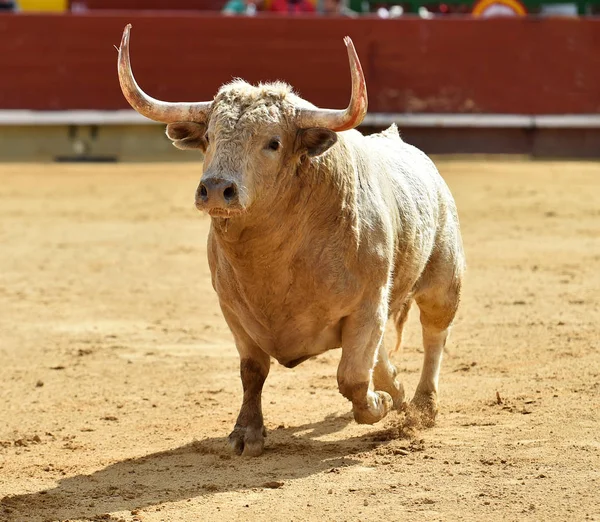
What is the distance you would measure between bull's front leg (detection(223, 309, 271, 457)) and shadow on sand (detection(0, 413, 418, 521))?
5 cm

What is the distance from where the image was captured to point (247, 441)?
4.22 metres

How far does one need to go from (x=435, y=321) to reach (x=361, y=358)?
0.94 m

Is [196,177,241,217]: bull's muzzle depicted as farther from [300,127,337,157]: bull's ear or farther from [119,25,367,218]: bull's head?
[300,127,337,157]: bull's ear

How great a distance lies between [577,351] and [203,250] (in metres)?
3.83

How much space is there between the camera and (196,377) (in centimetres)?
555

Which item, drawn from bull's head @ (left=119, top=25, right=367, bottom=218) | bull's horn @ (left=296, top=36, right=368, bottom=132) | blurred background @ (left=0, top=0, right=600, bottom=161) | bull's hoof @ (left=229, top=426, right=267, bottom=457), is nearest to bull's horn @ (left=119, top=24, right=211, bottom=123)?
bull's head @ (left=119, top=25, right=367, bottom=218)

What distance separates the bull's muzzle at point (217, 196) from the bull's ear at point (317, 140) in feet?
1.42

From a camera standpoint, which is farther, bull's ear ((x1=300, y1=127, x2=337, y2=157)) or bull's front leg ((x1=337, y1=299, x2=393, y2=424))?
bull's front leg ((x1=337, y1=299, x2=393, y2=424))

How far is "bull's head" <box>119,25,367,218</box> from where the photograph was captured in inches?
147

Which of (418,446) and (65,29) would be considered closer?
(418,446)

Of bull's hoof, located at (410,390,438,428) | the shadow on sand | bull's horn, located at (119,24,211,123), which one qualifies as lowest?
the shadow on sand

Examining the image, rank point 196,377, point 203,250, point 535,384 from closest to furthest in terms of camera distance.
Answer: point 535,384 < point 196,377 < point 203,250

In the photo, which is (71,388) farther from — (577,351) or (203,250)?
(203,250)

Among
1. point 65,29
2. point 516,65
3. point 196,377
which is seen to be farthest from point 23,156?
point 196,377
